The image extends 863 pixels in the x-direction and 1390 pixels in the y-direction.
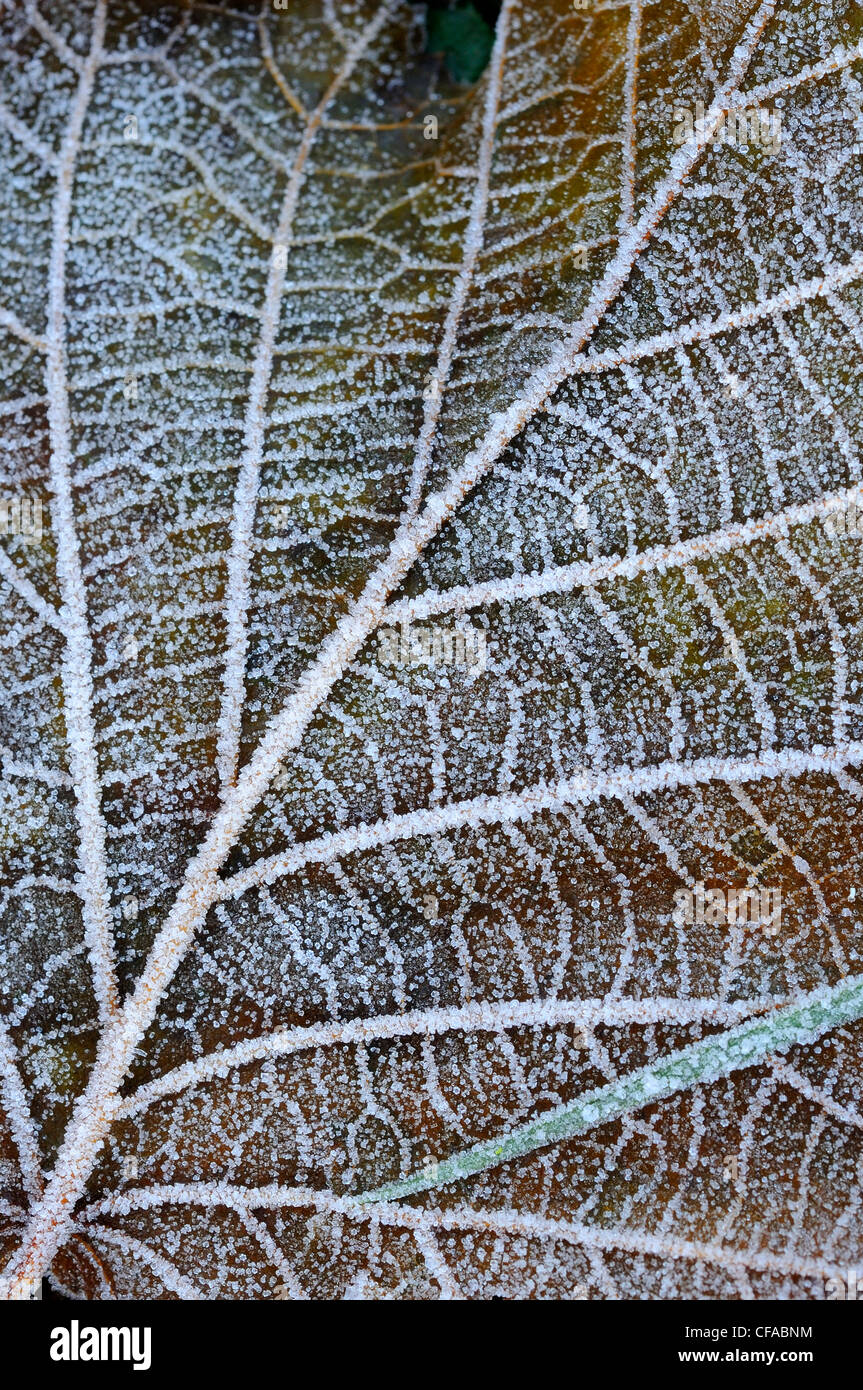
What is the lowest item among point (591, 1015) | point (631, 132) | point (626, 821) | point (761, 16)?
point (591, 1015)

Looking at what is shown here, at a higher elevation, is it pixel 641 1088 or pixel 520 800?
pixel 520 800

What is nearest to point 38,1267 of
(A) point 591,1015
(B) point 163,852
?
(B) point 163,852

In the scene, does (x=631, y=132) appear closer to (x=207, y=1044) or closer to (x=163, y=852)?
(x=163, y=852)

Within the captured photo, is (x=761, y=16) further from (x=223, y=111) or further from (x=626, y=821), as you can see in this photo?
(x=626, y=821)

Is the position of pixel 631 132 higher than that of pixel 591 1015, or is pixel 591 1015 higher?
pixel 631 132

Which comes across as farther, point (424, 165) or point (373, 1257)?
point (424, 165)

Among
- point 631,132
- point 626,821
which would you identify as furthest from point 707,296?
point 626,821
